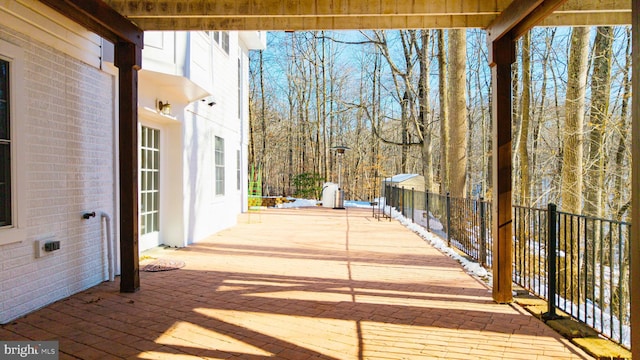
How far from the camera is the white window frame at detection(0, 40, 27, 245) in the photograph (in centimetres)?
369

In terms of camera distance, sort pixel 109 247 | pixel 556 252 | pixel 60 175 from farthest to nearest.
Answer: pixel 109 247, pixel 556 252, pixel 60 175

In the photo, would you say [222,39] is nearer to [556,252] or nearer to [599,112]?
[556,252]

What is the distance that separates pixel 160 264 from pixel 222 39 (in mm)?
5657

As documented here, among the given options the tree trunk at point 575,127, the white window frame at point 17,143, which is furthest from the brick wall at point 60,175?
the tree trunk at point 575,127

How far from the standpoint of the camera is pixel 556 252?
448 centimetres

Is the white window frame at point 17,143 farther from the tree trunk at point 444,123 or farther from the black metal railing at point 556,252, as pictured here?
the tree trunk at point 444,123

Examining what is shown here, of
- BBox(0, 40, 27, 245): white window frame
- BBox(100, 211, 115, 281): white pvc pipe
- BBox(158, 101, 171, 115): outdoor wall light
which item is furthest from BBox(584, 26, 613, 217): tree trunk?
BBox(0, 40, 27, 245): white window frame

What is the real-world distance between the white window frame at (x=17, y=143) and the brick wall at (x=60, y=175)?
47mm

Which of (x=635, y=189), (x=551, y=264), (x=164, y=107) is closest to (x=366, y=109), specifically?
(x=164, y=107)

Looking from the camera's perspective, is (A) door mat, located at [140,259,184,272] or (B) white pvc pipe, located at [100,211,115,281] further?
(A) door mat, located at [140,259,184,272]

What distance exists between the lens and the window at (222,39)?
8881 millimetres

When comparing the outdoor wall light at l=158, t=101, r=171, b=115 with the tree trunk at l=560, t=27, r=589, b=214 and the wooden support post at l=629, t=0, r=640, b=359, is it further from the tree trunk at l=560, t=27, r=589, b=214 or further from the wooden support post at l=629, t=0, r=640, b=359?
the tree trunk at l=560, t=27, r=589, b=214

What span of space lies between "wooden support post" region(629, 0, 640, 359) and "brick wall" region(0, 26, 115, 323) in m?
4.58

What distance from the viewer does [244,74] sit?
48.1 feet
